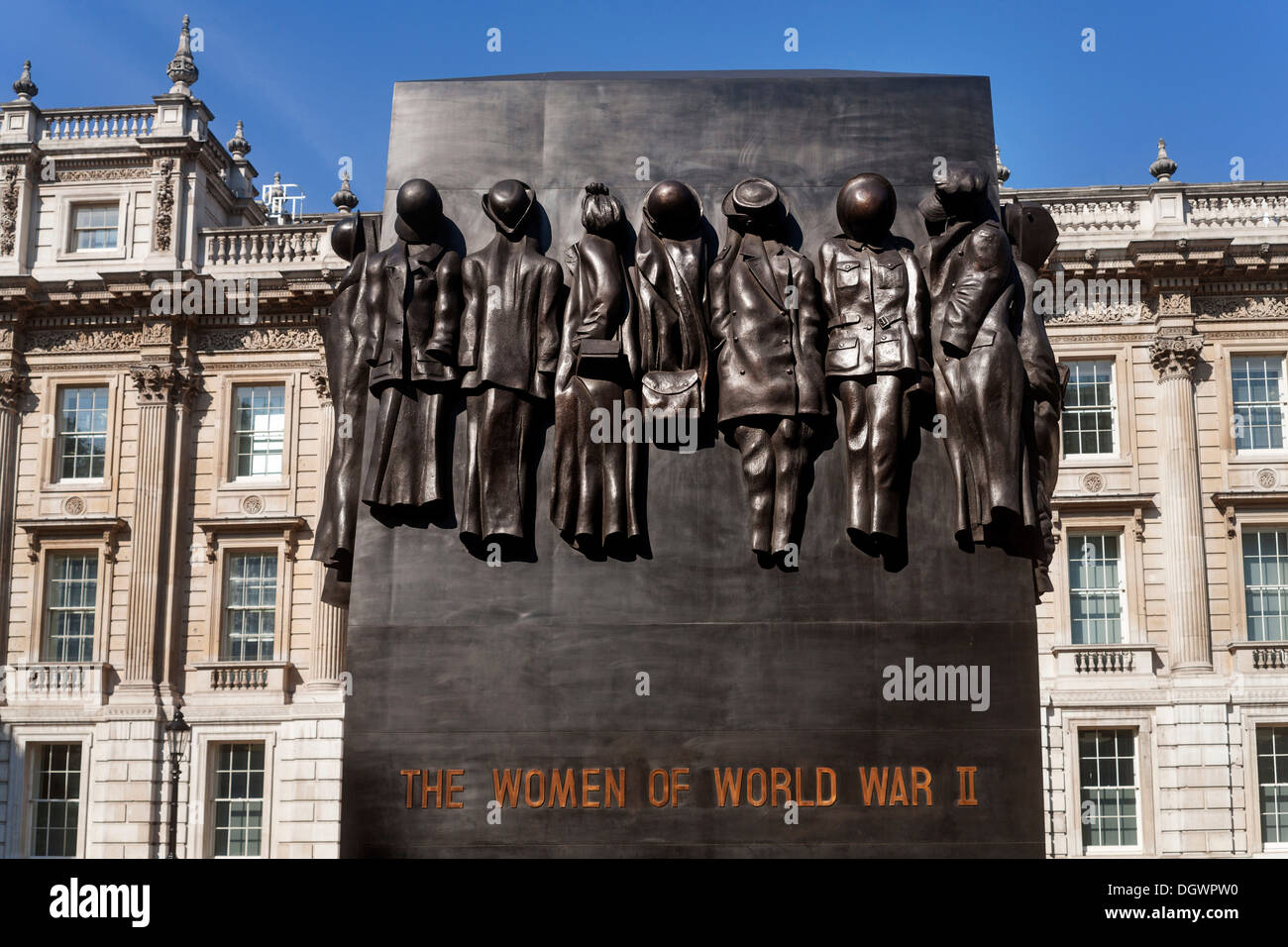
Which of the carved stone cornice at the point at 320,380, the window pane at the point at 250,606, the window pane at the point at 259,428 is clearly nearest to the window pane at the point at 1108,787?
the window pane at the point at 250,606

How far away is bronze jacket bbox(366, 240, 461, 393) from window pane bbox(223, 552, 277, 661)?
32.5m

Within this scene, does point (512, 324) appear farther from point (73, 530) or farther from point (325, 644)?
point (73, 530)

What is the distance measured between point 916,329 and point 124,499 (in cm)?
3585

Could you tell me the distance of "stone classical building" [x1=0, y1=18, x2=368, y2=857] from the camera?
39.1 meters

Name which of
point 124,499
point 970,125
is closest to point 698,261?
point 970,125

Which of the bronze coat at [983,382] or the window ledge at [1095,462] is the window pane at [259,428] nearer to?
the window ledge at [1095,462]

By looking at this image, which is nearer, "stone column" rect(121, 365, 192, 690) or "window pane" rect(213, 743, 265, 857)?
"window pane" rect(213, 743, 265, 857)

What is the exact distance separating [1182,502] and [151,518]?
27.3m

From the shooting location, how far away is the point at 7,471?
136 feet

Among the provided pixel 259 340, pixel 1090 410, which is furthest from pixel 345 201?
pixel 1090 410

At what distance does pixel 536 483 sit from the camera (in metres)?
9.13

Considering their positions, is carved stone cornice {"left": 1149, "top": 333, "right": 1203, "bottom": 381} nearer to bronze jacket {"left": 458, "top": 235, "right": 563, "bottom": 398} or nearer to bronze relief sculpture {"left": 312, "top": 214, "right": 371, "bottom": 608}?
bronze jacket {"left": 458, "top": 235, "right": 563, "bottom": 398}

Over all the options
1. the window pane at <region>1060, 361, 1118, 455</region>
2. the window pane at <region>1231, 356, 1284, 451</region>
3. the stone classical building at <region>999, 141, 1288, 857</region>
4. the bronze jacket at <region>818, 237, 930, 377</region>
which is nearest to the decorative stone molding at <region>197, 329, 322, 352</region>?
the stone classical building at <region>999, 141, 1288, 857</region>
